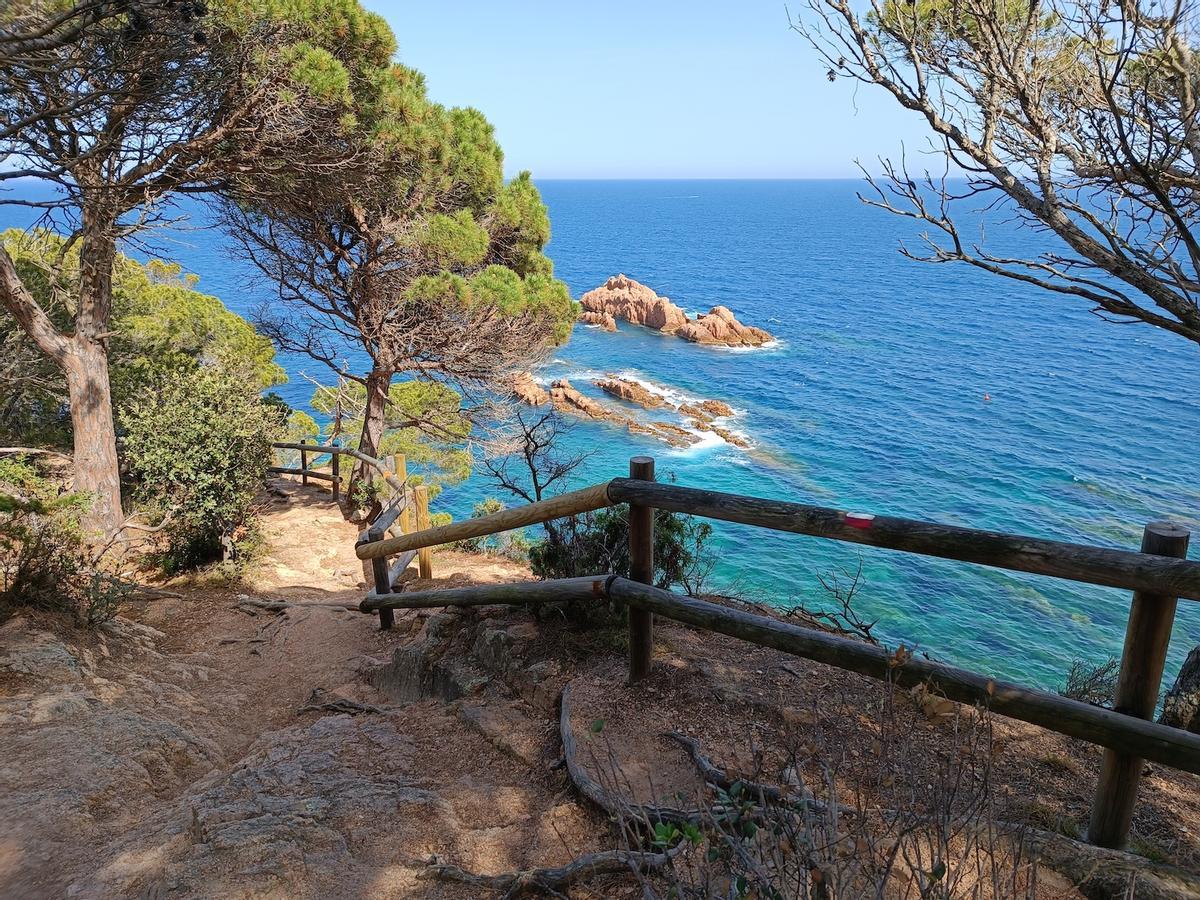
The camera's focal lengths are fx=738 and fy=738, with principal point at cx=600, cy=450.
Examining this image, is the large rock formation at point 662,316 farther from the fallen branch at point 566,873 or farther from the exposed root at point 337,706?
the fallen branch at point 566,873

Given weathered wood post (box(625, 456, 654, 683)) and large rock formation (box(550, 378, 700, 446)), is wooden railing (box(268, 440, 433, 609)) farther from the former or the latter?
large rock formation (box(550, 378, 700, 446))

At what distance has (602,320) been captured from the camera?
52531mm

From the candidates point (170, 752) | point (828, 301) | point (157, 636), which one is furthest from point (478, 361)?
point (828, 301)

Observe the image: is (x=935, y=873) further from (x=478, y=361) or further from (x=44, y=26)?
(x=478, y=361)

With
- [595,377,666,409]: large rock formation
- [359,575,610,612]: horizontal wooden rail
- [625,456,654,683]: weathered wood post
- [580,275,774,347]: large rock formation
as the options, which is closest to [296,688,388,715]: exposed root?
[359,575,610,612]: horizontal wooden rail

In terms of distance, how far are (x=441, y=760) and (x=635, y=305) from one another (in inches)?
2007

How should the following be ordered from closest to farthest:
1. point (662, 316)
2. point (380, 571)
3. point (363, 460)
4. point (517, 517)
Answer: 1. point (517, 517)
2. point (380, 571)
3. point (363, 460)
4. point (662, 316)

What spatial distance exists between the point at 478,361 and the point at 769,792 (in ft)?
34.8

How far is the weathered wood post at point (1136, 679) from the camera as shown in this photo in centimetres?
240

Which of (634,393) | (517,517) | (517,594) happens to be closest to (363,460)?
(517,594)

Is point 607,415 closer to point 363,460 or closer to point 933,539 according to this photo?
point 363,460

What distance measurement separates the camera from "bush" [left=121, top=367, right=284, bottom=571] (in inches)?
380

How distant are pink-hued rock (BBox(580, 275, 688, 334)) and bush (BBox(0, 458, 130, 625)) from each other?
1801 inches

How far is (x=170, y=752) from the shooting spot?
414 cm
